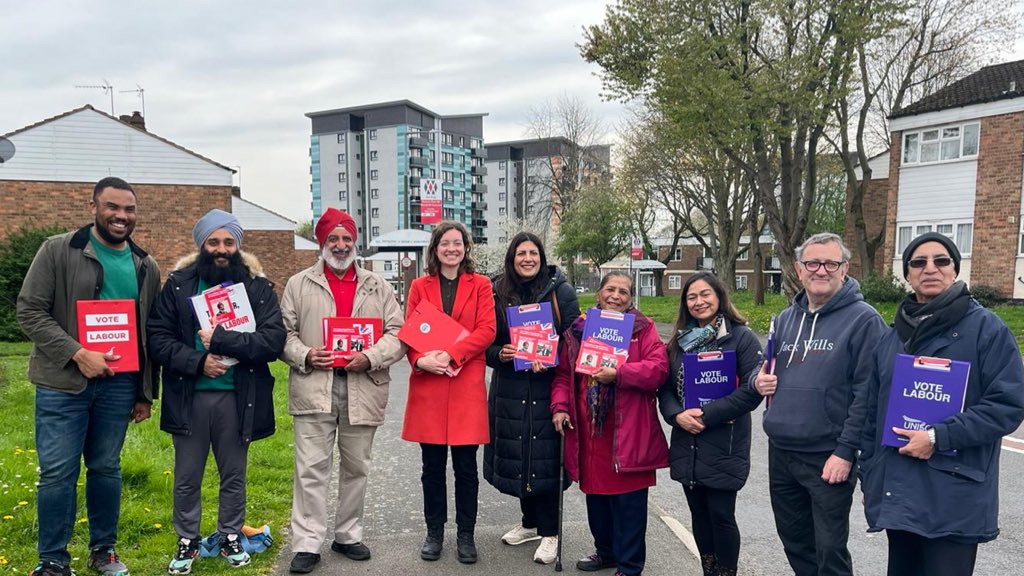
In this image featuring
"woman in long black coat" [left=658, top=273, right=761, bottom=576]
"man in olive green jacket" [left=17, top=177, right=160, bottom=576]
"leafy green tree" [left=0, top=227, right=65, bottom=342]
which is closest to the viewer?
"woman in long black coat" [left=658, top=273, right=761, bottom=576]

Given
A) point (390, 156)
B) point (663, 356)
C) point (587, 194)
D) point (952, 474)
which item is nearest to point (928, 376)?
point (952, 474)

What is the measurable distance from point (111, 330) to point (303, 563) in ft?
6.06

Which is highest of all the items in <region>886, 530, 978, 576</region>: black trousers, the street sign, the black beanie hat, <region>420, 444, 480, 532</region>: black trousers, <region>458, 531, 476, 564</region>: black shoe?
the street sign

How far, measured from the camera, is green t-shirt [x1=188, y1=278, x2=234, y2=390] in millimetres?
4168

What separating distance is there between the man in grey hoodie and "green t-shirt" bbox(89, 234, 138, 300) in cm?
377

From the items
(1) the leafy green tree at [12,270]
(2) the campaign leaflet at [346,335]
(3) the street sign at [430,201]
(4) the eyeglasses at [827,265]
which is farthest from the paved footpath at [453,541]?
(3) the street sign at [430,201]

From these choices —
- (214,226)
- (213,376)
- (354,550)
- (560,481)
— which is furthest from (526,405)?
(214,226)

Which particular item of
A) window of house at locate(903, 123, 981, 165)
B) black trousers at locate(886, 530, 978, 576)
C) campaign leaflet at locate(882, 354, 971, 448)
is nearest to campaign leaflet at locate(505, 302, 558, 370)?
campaign leaflet at locate(882, 354, 971, 448)

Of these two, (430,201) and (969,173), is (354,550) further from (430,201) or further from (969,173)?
(969,173)

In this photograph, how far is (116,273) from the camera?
4172 millimetres

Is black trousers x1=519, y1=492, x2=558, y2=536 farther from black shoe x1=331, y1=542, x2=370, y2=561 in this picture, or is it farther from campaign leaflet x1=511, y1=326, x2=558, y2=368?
black shoe x1=331, y1=542, x2=370, y2=561

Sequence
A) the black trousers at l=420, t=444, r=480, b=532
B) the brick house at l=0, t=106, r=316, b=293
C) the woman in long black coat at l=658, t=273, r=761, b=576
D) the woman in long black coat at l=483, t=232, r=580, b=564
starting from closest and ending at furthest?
1. the woman in long black coat at l=658, t=273, r=761, b=576
2. the woman in long black coat at l=483, t=232, r=580, b=564
3. the black trousers at l=420, t=444, r=480, b=532
4. the brick house at l=0, t=106, r=316, b=293

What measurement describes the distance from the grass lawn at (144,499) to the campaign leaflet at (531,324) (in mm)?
2105

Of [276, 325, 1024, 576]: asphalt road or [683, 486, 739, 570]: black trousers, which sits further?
[276, 325, 1024, 576]: asphalt road
